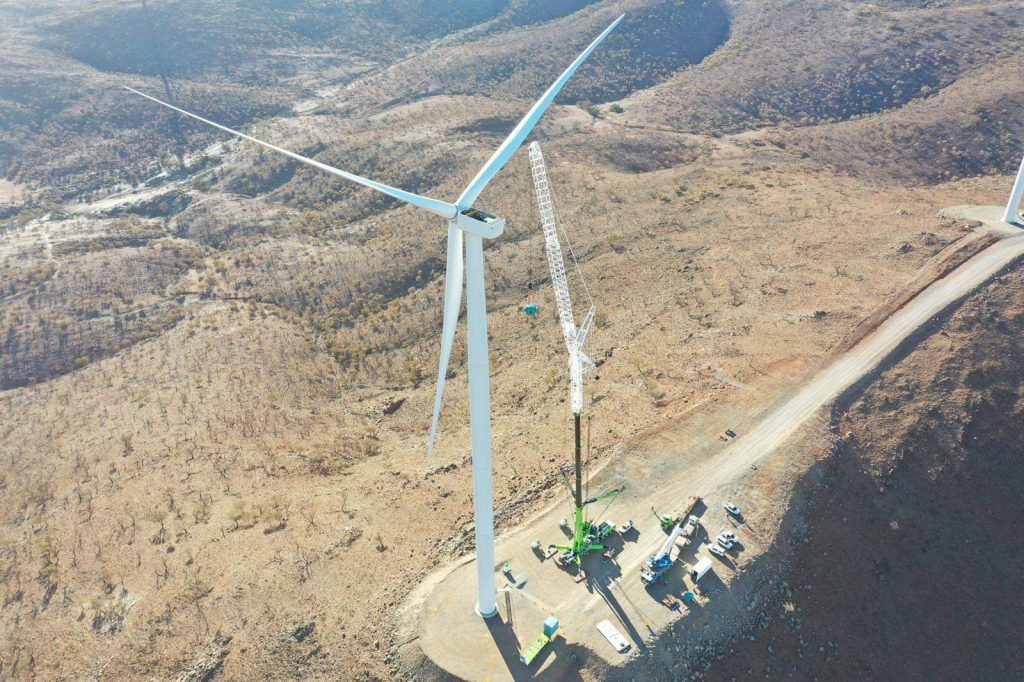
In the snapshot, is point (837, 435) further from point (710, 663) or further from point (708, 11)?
point (708, 11)

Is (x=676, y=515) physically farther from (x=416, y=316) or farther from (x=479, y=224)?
(x=416, y=316)

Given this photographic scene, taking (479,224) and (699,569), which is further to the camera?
(699,569)

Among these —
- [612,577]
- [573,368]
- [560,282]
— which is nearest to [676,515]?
[612,577]

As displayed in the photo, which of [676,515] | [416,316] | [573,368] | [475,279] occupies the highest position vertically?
[475,279]

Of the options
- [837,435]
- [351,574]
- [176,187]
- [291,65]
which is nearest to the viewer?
[351,574]

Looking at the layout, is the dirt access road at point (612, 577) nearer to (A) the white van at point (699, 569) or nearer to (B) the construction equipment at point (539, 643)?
(B) the construction equipment at point (539, 643)

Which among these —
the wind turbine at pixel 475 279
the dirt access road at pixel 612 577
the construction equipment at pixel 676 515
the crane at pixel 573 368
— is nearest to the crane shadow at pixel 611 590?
the dirt access road at pixel 612 577

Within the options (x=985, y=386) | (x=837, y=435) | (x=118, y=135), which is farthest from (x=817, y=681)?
(x=118, y=135)

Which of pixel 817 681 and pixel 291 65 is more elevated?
pixel 291 65
